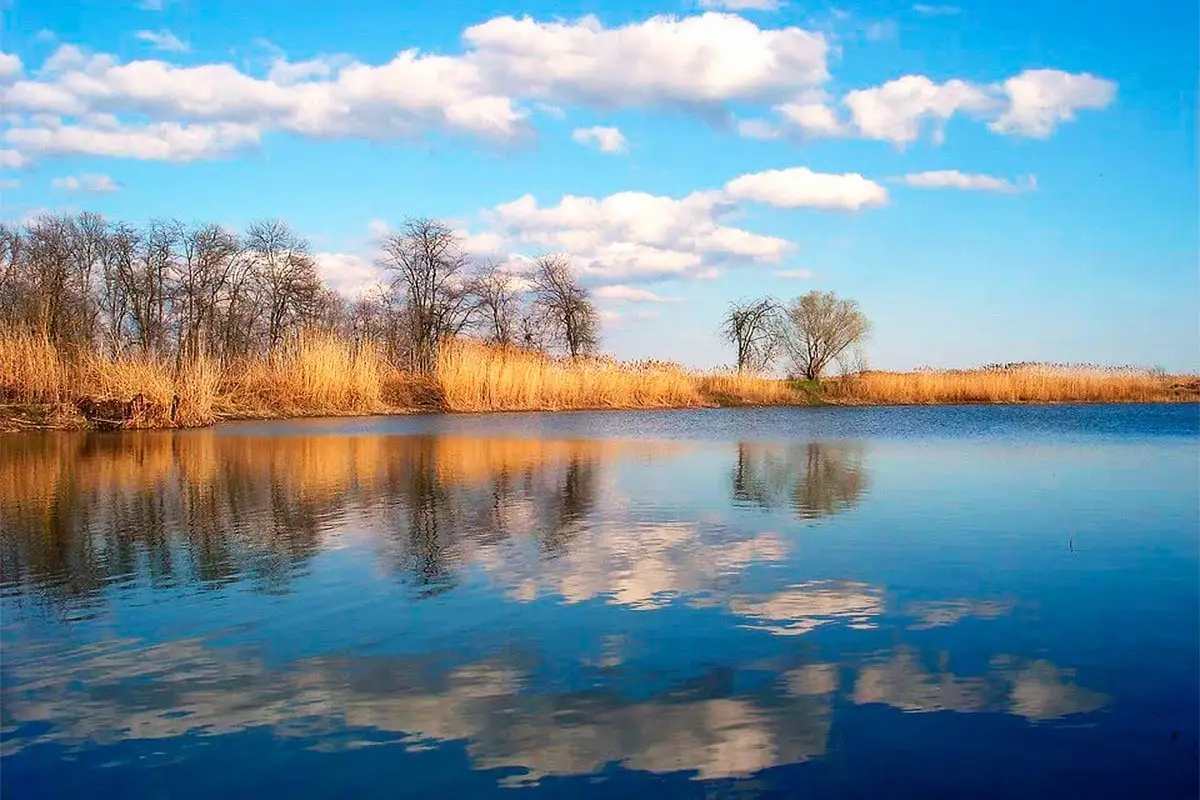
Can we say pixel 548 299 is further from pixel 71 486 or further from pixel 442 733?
pixel 442 733

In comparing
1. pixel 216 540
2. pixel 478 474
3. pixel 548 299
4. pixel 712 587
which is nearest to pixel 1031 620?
pixel 712 587

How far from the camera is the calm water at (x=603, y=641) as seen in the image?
3.10m

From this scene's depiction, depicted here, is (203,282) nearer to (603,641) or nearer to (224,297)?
(224,297)

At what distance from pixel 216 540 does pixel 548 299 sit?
33900mm

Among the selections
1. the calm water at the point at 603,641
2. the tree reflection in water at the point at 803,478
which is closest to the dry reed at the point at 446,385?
the calm water at the point at 603,641

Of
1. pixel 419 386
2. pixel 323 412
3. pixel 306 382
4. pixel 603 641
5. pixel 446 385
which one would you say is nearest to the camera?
pixel 603 641

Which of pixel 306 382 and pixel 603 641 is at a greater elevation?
pixel 306 382

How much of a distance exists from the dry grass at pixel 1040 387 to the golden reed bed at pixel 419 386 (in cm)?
4

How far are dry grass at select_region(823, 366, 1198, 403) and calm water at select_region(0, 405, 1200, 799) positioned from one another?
26430 millimetres

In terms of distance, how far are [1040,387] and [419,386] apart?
21912 millimetres

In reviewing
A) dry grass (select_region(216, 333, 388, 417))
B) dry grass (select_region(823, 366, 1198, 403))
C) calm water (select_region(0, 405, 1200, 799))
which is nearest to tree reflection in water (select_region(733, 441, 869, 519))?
calm water (select_region(0, 405, 1200, 799))

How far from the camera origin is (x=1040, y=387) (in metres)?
34.5

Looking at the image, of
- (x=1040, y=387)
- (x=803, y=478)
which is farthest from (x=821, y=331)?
(x=803, y=478)

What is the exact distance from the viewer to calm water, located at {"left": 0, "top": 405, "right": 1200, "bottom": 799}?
3.10 meters
